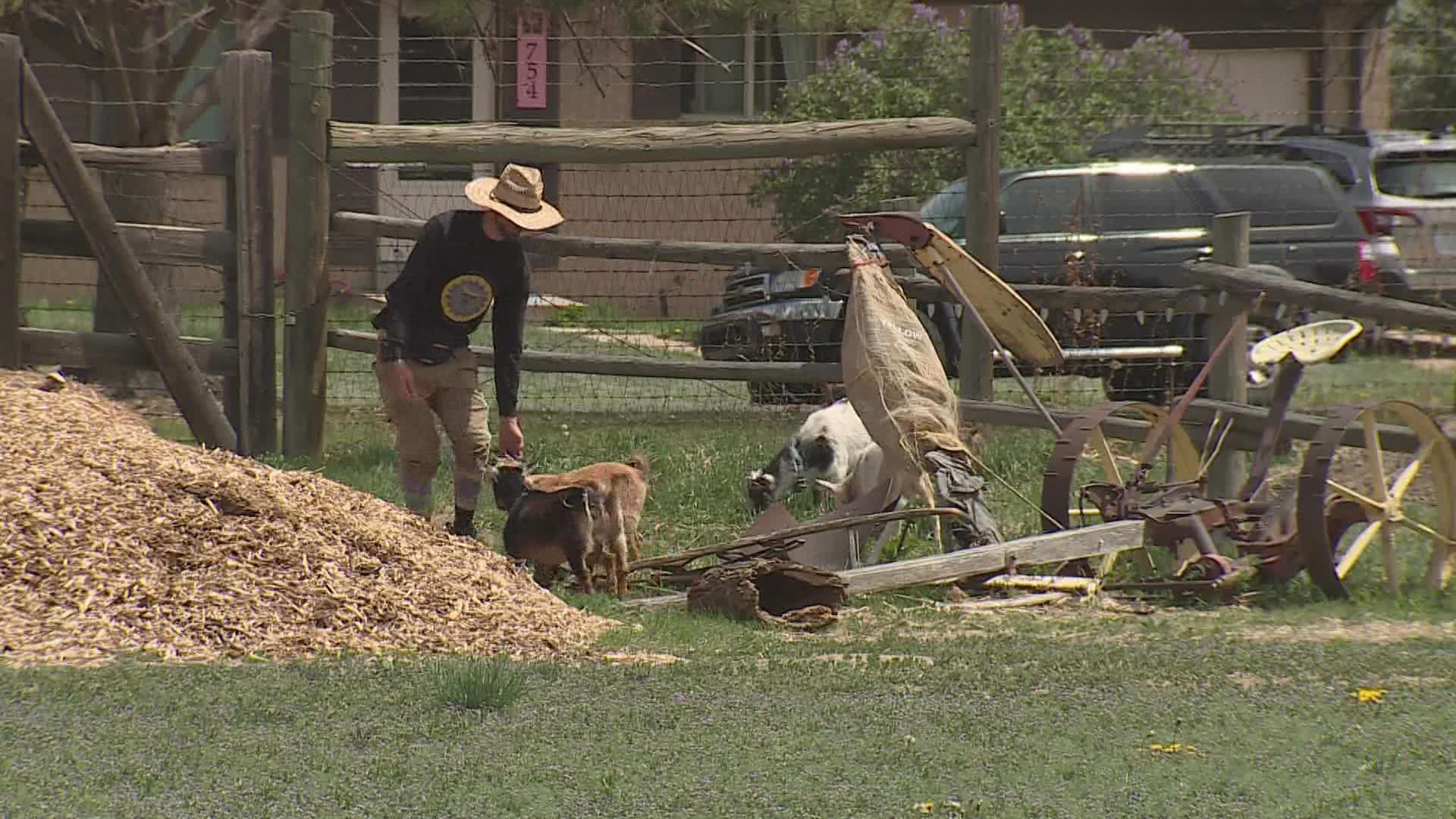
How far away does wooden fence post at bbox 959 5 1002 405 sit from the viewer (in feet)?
32.6

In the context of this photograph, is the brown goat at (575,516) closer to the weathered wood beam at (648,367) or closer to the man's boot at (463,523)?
the man's boot at (463,523)

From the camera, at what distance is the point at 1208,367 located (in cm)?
838

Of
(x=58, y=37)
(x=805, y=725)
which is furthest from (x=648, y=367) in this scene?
(x=58, y=37)

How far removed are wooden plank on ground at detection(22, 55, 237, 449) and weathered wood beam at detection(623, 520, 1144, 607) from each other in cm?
332

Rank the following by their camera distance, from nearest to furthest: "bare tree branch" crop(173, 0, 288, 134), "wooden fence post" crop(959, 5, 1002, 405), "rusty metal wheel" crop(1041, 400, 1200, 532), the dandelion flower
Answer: the dandelion flower → "rusty metal wheel" crop(1041, 400, 1200, 532) → "wooden fence post" crop(959, 5, 1002, 405) → "bare tree branch" crop(173, 0, 288, 134)

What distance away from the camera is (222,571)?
6828mm

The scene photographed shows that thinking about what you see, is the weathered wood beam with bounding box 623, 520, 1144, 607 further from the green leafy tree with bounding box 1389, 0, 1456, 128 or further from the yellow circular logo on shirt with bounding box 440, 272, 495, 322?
the green leafy tree with bounding box 1389, 0, 1456, 128

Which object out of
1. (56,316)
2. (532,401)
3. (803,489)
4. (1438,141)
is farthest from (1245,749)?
(56,316)

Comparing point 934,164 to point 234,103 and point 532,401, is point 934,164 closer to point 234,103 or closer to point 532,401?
point 532,401

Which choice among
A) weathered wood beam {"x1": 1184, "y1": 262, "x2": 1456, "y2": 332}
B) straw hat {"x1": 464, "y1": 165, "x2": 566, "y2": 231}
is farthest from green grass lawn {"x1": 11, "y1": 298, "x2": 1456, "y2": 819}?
weathered wood beam {"x1": 1184, "y1": 262, "x2": 1456, "y2": 332}

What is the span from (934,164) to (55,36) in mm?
7334

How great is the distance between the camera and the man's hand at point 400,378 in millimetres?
8281

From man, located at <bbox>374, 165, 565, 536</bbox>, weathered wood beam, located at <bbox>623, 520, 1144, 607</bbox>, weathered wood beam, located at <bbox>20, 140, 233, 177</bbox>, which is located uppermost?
weathered wood beam, located at <bbox>20, 140, 233, 177</bbox>

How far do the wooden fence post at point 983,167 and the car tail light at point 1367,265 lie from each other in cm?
458
